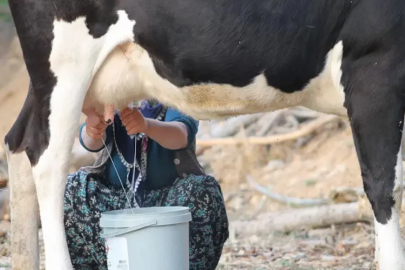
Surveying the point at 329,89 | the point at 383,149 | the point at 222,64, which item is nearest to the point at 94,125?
the point at 222,64

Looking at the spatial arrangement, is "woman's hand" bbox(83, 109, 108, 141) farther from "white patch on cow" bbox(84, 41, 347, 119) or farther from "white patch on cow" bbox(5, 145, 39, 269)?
"white patch on cow" bbox(5, 145, 39, 269)

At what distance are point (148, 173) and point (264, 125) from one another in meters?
4.38

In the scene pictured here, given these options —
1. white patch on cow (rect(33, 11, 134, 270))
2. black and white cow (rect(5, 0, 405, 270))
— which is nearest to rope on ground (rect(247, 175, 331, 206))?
black and white cow (rect(5, 0, 405, 270))

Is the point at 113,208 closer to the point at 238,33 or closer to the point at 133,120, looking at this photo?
the point at 133,120

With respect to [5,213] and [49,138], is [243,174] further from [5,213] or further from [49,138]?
[49,138]

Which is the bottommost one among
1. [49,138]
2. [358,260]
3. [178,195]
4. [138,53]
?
[358,260]

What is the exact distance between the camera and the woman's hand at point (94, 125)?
3186 millimetres

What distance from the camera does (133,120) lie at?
10.4ft

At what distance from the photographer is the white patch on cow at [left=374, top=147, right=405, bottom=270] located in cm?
273

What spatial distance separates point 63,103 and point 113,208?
2.19ft

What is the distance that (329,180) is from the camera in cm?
671

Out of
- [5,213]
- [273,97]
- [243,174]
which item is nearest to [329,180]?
[243,174]

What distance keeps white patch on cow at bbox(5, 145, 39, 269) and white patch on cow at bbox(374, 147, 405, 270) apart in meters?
1.48

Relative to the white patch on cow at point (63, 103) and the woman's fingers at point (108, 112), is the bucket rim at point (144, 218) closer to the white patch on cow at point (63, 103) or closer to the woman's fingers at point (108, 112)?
the white patch on cow at point (63, 103)
